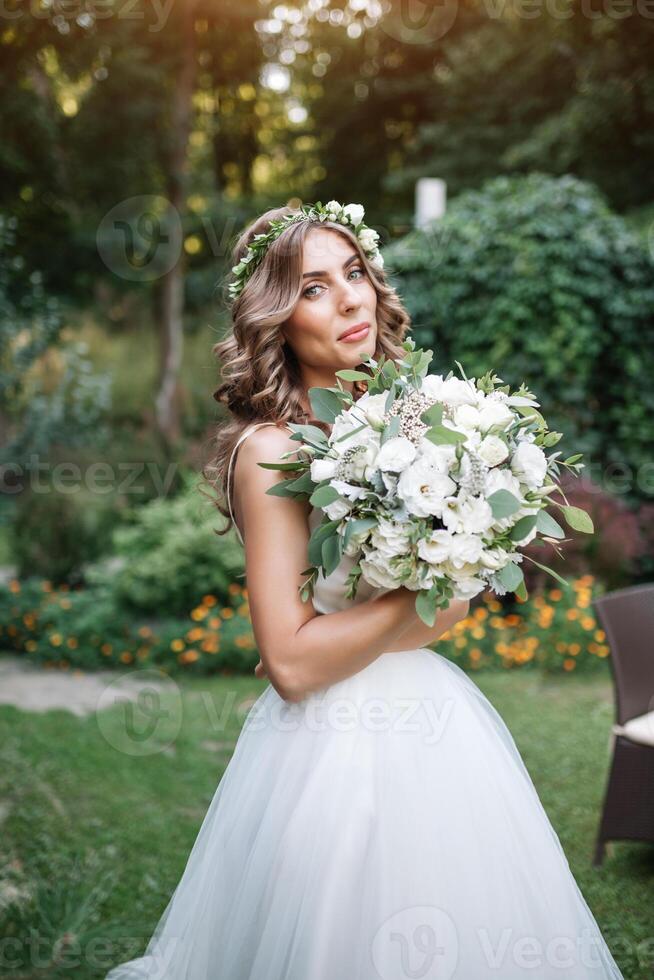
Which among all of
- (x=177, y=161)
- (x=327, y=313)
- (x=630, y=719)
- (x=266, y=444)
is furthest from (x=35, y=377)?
(x=266, y=444)

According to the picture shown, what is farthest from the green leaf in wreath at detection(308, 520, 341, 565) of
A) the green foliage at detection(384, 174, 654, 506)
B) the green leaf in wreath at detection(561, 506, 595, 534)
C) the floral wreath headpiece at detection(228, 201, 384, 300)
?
the green foliage at detection(384, 174, 654, 506)

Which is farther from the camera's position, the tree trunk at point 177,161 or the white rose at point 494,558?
the tree trunk at point 177,161

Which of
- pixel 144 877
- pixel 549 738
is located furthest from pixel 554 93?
pixel 144 877

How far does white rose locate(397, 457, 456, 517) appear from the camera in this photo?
1681mm

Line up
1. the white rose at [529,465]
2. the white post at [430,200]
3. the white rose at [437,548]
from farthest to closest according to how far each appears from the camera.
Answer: the white post at [430,200] < the white rose at [529,465] < the white rose at [437,548]

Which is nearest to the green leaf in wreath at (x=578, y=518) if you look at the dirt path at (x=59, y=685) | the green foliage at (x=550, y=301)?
the dirt path at (x=59, y=685)

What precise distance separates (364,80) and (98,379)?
1257 centimetres

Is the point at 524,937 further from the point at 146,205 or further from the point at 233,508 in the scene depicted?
the point at 146,205

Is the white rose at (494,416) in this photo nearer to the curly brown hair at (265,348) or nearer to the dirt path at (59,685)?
the curly brown hair at (265,348)

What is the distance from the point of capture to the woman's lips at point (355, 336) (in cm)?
224

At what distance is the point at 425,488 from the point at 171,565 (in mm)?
5560

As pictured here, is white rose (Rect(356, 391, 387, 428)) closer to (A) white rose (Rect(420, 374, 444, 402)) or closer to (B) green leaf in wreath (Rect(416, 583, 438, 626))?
(A) white rose (Rect(420, 374, 444, 402))

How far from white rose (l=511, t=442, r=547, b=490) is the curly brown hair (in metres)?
0.51

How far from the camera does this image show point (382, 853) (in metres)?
1.86
